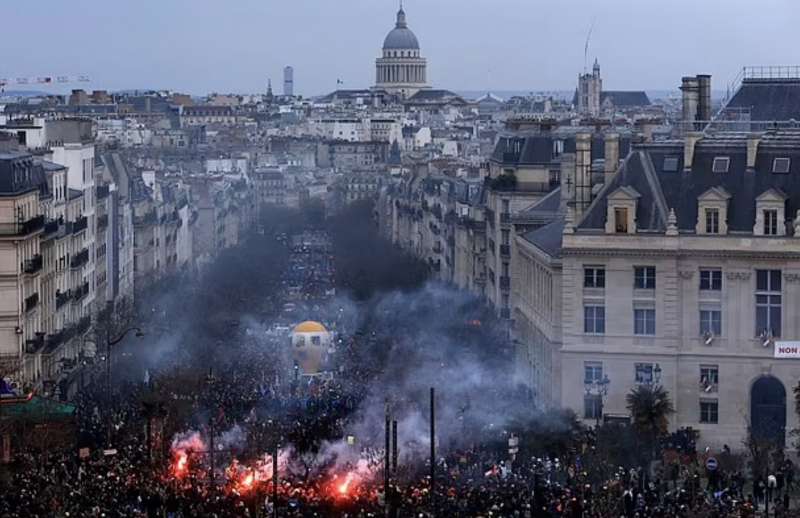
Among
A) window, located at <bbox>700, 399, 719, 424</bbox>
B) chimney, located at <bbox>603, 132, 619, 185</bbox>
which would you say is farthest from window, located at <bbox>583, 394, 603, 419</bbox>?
chimney, located at <bbox>603, 132, 619, 185</bbox>

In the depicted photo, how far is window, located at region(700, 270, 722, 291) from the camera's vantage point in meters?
65.9

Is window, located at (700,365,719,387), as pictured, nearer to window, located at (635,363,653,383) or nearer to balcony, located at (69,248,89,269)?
window, located at (635,363,653,383)

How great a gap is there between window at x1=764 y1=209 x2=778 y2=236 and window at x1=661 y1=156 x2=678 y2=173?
311 cm

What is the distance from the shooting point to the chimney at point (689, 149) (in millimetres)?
67188

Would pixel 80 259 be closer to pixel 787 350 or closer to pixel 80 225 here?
pixel 80 225

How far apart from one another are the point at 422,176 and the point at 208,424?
92574 mm

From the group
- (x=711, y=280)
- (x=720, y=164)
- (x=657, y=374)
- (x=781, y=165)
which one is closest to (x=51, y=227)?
(x=657, y=374)

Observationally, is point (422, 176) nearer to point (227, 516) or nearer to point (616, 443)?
point (616, 443)

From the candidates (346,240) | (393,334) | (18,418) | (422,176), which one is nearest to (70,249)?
(393,334)

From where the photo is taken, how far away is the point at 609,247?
218 feet

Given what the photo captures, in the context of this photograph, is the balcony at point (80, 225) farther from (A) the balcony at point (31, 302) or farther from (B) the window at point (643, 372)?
(B) the window at point (643, 372)

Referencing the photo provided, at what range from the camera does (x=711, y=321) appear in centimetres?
6606

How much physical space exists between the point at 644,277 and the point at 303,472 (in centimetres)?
1260

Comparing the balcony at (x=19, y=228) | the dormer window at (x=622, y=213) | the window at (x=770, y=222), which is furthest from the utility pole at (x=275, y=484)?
the balcony at (x=19, y=228)
